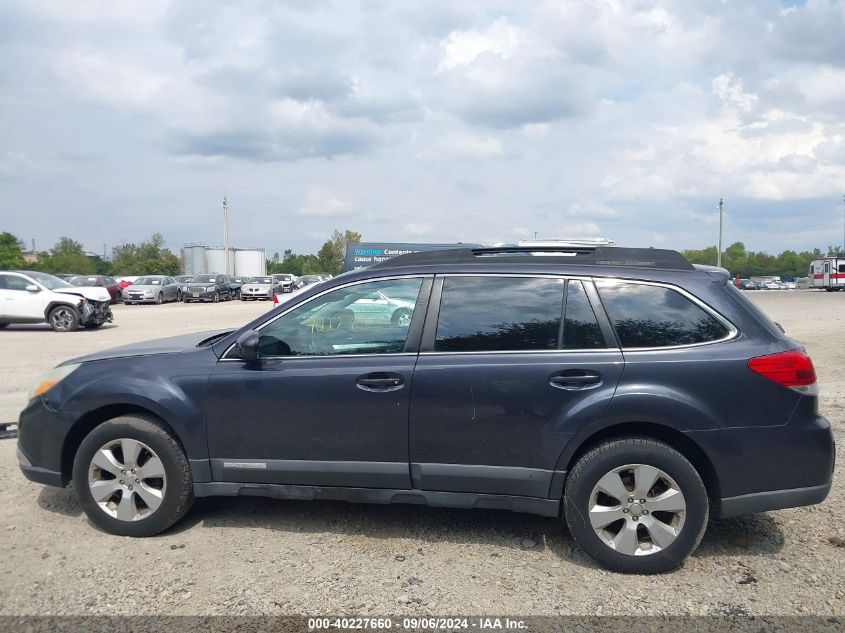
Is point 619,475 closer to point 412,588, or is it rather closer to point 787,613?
point 787,613

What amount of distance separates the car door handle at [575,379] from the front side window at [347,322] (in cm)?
95

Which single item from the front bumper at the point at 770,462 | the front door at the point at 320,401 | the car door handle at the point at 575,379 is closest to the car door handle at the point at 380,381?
the front door at the point at 320,401

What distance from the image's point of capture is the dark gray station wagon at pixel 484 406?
353 cm

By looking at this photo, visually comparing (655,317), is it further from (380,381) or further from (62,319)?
(62,319)

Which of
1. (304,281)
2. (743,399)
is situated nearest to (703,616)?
(743,399)

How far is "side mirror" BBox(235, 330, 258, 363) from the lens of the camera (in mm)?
3898

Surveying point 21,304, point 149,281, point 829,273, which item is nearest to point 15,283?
point 21,304

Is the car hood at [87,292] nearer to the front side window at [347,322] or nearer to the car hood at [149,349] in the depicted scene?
the car hood at [149,349]

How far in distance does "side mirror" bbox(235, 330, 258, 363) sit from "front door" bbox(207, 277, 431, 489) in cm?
8

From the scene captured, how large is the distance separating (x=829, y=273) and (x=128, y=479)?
58869 mm

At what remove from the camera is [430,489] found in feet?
12.4

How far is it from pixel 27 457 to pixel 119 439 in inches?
29.4

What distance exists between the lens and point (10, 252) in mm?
69438

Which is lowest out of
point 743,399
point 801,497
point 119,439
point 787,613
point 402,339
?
point 787,613
